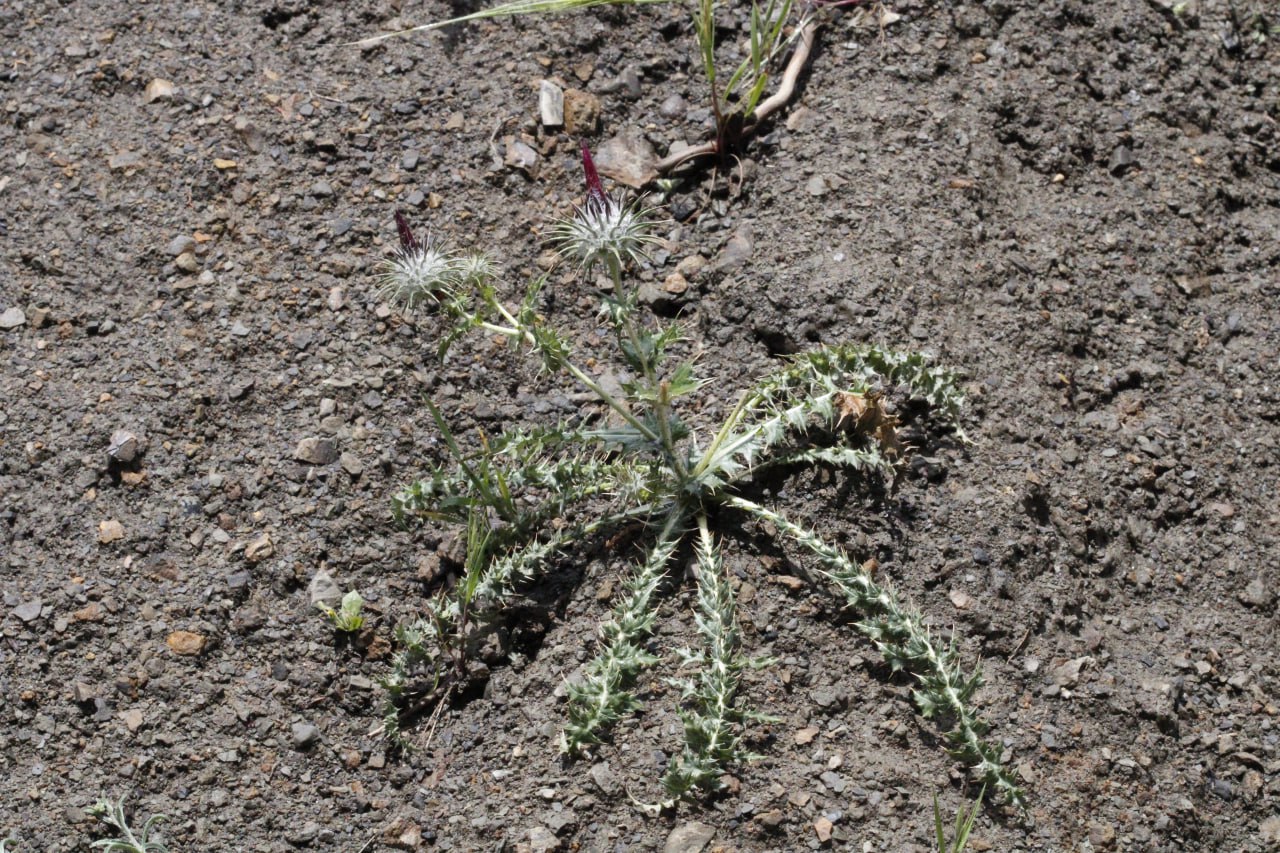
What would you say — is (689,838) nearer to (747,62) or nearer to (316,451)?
(316,451)

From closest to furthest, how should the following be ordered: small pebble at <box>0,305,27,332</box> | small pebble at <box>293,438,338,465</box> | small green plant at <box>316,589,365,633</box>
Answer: small green plant at <box>316,589,365,633</box>, small pebble at <box>293,438,338,465</box>, small pebble at <box>0,305,27,332</box>

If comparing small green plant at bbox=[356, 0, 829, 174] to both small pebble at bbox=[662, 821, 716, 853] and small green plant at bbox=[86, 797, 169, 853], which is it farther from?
small green plant at bbox=[86, 797, 169, 853]

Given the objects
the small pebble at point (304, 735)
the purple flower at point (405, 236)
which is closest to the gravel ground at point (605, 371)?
the small pebble at point (304, 735)

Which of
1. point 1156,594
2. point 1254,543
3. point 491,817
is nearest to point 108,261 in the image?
point 491,817

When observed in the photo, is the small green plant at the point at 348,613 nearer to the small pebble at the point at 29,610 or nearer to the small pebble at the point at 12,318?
the small pebble at the point at 29,610

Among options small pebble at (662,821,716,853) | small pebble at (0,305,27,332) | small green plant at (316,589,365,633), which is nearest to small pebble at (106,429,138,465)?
small pebble at (0,305,27,332)

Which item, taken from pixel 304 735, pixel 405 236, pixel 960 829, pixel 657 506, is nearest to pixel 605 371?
pixel 657 506

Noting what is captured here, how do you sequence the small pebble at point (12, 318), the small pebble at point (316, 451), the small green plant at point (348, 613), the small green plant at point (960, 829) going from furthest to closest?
the small pebble at point (12, 318), the small pebble at point (316, 451), the small green plant at point (348, 613), the small green plant at point (960, 829)
